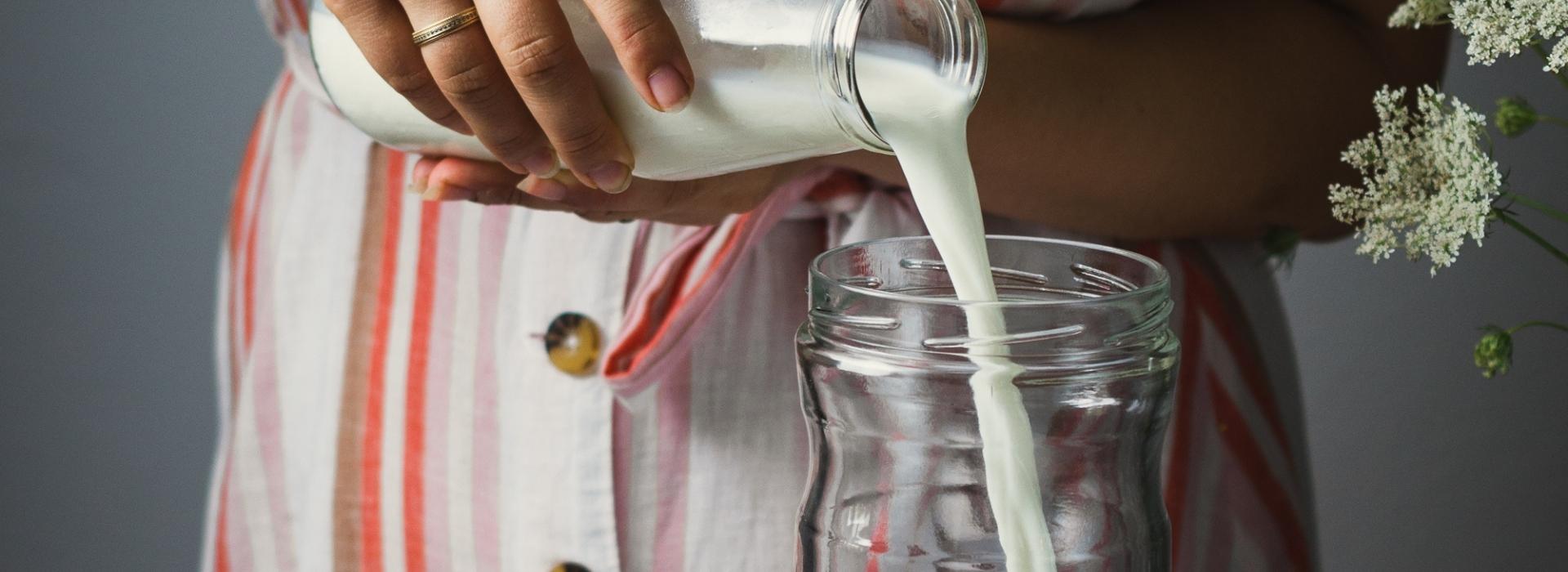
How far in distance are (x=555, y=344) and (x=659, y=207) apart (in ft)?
0.59

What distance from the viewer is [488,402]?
0.88 metres

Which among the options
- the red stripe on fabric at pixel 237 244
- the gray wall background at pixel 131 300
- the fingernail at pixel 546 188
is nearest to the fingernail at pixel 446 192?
the fingernail at pixel 546 188

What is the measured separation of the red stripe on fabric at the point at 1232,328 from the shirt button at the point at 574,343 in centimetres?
34

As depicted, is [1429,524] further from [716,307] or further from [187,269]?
[187,269]

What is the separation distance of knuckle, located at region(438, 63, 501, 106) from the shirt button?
30 cm

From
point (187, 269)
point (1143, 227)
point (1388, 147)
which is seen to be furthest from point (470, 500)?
point (187, 269)

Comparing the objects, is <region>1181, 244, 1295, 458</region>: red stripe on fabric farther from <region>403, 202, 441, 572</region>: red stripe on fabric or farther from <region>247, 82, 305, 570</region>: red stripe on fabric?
<region>247, 82, 305, 570</region>: red stripe on fabric

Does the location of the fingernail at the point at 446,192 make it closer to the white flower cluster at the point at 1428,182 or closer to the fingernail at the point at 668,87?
the fingernail at the point at 668,87

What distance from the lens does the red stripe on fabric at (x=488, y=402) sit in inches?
34.3

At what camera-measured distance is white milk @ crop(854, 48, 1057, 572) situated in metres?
0.42

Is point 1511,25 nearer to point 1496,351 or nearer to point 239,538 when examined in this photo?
point 1496,351

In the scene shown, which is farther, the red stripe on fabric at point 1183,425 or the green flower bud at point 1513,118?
the red stripe on fabric at point 1183,425

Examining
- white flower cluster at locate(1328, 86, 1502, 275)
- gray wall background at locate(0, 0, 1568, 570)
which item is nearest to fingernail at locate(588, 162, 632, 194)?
white flower cluster at locate(1328, 86, 1502, 275)

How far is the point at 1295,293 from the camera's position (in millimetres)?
1311
